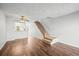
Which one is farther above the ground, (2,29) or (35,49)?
(2,29)

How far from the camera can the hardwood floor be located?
1972 millimetres

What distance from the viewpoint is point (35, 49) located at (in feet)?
6.57

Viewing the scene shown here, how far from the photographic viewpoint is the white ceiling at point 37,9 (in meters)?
1.96

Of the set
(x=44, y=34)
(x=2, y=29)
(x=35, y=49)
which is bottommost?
(x=35, y=49)

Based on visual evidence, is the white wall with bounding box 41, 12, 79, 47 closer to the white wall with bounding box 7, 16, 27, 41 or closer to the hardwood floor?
the hardwood floor

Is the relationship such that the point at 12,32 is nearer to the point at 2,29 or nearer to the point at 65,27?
the point at 2,29

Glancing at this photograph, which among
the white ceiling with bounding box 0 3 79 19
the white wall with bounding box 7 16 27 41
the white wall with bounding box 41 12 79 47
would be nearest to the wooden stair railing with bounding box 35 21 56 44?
the white wall with bounding box 41 12 79 47

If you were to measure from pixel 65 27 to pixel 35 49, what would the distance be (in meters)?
0.65

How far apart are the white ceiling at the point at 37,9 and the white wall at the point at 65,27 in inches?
4.1

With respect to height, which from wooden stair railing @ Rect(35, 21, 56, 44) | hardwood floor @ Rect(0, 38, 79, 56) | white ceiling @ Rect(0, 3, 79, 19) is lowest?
hardwood floor @ Rect(0, 38, 79, 56)

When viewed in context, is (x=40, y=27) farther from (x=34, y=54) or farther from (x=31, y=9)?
(x=34, y=54)

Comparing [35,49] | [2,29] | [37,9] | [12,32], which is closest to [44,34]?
[35,49]

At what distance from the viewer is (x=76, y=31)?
1.97 metres

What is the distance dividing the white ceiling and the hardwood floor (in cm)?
46
